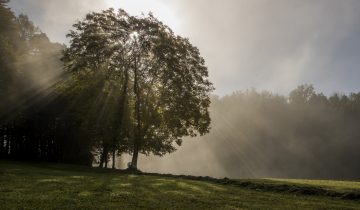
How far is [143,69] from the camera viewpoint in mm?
61812

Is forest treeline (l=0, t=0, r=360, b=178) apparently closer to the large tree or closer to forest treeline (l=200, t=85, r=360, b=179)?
the large tree

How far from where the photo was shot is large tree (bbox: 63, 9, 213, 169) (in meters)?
59.9

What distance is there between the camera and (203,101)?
63.6m

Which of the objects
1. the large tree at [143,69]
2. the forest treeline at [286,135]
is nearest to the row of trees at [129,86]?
the large tree at [143,69]

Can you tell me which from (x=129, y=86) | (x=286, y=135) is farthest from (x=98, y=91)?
(x=286, y=135)

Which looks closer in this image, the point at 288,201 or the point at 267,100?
the point at 288,201

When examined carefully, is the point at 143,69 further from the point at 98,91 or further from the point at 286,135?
the point at 286,135

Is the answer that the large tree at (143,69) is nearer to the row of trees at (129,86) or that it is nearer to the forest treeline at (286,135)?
the row of trees at (129,86)

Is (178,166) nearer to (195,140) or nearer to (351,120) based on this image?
(195,140)

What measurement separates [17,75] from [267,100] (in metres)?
121

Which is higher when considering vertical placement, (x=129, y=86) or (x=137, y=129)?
(x=129, y=86)

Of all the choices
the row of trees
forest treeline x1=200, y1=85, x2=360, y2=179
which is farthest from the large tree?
forest treeline x1=200, y1=85, x2=360, y2=179

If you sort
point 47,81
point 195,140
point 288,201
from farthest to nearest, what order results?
1. point 195,140
2. point 47,81
3. point 288,201

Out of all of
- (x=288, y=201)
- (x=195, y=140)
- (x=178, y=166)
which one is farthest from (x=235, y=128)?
(x=288, y=201)
